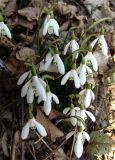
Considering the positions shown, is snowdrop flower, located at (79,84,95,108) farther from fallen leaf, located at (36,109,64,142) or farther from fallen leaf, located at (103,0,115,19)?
fallen leaf, located at (103,0,115,19)

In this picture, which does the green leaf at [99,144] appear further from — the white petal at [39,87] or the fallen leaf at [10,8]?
the fallen leaf at [10,8]

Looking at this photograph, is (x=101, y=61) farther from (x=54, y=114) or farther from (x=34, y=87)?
(x=34, y=87)

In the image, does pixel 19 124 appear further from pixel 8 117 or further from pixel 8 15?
pixel 8 15

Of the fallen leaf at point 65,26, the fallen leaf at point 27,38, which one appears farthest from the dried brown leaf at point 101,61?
the fallen leaf at point 27,38

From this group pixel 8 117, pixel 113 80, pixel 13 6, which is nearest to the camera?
pixel 8 117

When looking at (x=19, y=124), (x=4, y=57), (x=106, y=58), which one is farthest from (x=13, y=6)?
(x=19, y=124)

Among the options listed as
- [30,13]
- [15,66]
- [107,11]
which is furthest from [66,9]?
[15,66]

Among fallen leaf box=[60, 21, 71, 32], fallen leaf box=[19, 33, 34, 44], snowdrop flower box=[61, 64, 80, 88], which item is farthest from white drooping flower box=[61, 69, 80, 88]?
fallen leaf box=[60, 21, 71, 32]
